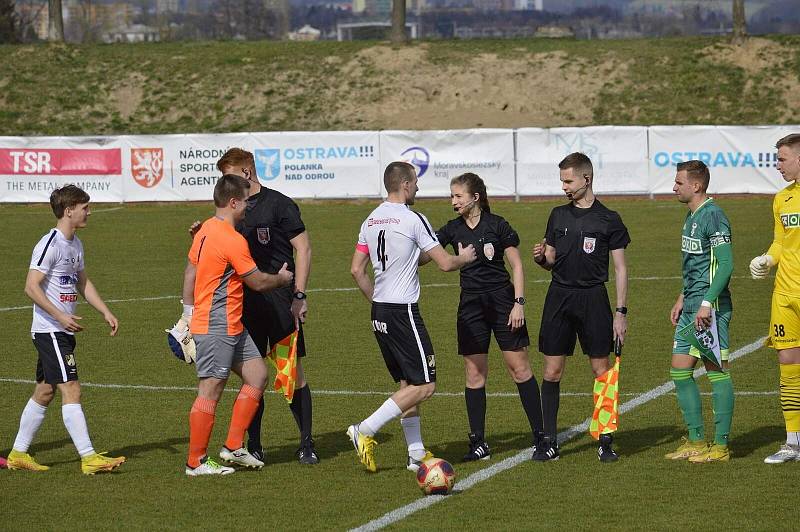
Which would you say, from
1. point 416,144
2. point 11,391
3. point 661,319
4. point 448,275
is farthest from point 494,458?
point 416,144

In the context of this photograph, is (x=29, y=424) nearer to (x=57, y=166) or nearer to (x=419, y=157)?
(x=419, y=157)

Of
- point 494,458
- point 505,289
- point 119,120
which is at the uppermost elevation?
point 119,120

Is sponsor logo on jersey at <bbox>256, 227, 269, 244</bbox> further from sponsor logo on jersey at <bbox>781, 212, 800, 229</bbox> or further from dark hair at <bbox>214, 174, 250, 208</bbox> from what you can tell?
sponsor logo on jersey at <bbox>781, 212, 800, 229</bbox>

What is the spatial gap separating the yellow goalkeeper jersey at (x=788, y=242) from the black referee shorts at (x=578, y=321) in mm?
1283

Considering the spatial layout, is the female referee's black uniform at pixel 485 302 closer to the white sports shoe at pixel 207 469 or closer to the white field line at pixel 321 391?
the white sports shoe at pixel 207 469

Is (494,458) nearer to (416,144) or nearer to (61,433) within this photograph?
(61,433)

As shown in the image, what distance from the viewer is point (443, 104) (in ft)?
167

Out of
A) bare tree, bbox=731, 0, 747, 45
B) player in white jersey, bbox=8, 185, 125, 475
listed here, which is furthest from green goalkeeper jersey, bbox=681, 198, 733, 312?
bare tree, bbox=731, 0, 747, 45

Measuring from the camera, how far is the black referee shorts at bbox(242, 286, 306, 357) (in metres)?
9.53

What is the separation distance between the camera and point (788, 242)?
919 centimetres

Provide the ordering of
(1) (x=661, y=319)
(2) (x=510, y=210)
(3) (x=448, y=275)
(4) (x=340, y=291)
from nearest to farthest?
(1) (x=661, y=319)
(4) (x=340, y=291)
(3) (x=448, y=275)
(2) (x=510, y=210)

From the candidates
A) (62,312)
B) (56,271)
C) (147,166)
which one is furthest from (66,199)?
(147,166)

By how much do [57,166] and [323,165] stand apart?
297 inches

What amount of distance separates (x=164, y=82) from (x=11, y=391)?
4341 cm
